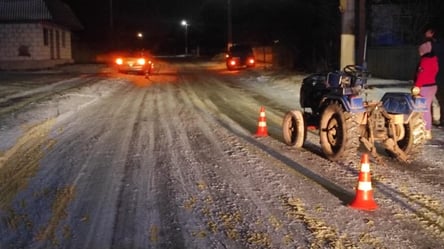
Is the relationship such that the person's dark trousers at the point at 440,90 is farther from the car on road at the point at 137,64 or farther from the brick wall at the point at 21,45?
the brick wall at the point at 21,45

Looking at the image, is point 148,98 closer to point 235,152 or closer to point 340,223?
point 235,152

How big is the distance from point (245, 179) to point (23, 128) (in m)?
6.75

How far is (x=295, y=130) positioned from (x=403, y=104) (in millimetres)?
2110

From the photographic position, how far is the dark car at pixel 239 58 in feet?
125

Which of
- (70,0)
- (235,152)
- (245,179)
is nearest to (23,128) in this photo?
(235,152)

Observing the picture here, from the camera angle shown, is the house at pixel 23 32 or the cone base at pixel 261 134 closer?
the cone base at pixel 261 134

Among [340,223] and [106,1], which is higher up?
[106,1]

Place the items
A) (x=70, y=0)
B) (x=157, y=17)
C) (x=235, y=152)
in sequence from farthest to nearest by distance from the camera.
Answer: (x=157, y=17) < (x=70, y=0) < (x=235, y=152)

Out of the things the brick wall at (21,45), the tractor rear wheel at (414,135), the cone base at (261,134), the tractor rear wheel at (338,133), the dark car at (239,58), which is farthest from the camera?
the brick wall at (21,45)

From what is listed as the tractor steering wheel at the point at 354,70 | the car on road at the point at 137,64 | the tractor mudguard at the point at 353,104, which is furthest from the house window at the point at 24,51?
the tractor mudguard at the point at 353,104

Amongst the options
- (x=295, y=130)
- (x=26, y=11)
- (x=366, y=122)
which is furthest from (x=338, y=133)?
(x=26, y=11)

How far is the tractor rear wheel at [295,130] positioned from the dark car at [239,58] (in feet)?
92.8

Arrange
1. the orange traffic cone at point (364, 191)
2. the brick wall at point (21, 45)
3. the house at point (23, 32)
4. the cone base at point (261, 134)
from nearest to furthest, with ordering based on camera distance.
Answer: the orange traffic cone at point (364, 191), the cone base at point (261, 134), the house at point (23, 32), the brick wall at point (21, 45)

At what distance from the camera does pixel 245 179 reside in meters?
7.45
